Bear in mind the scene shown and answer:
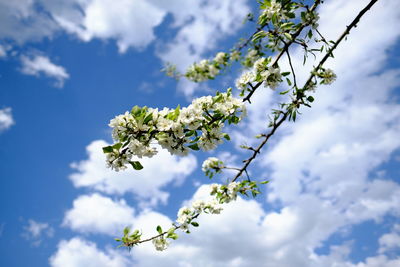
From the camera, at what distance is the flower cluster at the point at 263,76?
3.29 m

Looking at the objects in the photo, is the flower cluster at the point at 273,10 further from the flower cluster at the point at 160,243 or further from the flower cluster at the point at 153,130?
the flower cluster at the point at 160,243

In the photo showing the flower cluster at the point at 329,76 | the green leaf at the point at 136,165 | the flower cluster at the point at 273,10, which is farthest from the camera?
the flower cluster at the point at 329,76

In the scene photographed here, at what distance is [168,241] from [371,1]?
14.6 ft

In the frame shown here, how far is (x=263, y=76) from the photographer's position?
3.31 metres

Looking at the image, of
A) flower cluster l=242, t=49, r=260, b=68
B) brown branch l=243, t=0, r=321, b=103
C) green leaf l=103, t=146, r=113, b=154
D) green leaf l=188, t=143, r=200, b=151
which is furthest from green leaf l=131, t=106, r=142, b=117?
flower cluster l=242, t=49, r=260, b=68

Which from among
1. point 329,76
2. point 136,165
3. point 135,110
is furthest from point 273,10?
point 136,165

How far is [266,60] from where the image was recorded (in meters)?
3.40

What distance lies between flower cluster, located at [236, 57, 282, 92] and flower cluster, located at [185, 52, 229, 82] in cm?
415

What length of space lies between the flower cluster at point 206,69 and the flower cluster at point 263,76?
13.6ft

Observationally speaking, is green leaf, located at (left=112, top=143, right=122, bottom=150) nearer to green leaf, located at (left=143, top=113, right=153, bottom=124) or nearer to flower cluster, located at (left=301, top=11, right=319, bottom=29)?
green leaf, located at (left=143, top=113, right=153, bottom=124)

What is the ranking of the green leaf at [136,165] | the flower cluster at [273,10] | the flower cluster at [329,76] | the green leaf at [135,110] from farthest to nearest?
1. the flower cluster at [329,76]
2. the flower cluster at [273,10]
3. the green leaf at [136,165]
4. the green leaf at [135,110]

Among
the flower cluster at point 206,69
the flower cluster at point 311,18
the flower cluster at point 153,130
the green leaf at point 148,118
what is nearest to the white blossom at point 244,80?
the flower cluster at point 153,130

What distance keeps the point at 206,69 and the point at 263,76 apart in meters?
4.64

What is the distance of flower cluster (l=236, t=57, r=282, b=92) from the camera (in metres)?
3.29
